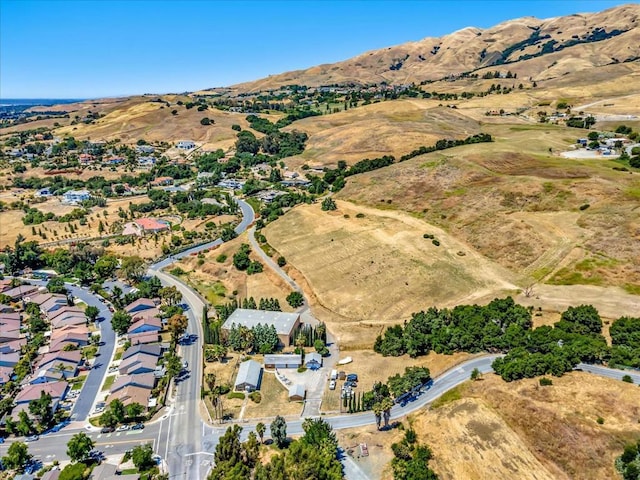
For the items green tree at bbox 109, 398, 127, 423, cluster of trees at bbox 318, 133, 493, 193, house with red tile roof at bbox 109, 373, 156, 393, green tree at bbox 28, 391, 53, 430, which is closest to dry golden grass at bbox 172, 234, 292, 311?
house with red tile roof at bbox 109, 373, 156, 393

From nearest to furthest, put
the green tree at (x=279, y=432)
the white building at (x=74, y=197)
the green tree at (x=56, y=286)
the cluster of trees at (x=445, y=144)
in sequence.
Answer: the green tree at (x=279, y=432), the green tree at (x=56, y=286), the white building at (x=74, y=197), the cluster of trees at (x=445, y=144)

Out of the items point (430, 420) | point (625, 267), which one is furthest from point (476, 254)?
point (430, 420)

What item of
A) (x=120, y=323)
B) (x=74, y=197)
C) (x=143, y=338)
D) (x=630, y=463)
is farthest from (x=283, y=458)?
(x=74, y=197)

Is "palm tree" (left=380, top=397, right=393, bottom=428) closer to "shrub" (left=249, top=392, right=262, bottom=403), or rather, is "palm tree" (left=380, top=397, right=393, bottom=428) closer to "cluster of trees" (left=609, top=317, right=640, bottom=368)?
"shrub" (left=249, top=392, right=262, bottom=403)

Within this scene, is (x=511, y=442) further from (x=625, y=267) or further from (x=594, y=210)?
(x=594, y=210)

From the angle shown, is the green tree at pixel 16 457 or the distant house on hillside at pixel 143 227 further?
the distant house on hillside at pixel 143 227

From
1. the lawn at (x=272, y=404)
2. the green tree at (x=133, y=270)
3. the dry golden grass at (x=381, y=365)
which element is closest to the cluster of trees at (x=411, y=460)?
the dry golden grass at (x=381, y=365)

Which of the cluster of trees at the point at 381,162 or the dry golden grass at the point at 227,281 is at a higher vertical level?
the cluster of trees at the point at 381,162

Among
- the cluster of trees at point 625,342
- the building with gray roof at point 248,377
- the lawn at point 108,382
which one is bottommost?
the lawn at point 108,382

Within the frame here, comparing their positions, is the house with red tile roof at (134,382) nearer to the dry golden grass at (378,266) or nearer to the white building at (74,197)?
the dry golden grass at (378,266)
